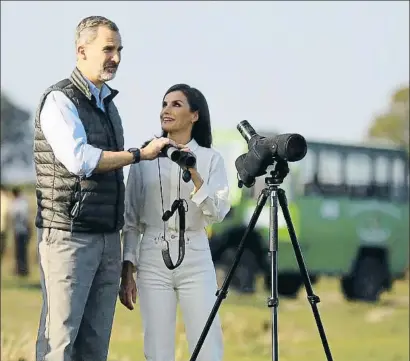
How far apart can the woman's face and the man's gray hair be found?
0.55m

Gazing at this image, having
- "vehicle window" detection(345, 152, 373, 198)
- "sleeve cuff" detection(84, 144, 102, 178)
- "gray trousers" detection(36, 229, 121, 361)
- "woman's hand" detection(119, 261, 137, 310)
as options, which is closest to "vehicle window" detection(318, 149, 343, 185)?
"vehicle window" detection(345, 152, 373, 198)

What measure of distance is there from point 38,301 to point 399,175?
8.10 metres

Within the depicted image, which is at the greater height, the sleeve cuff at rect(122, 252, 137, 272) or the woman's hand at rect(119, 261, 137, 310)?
the sleeve cuff at rect(122, 252, 137, 272)

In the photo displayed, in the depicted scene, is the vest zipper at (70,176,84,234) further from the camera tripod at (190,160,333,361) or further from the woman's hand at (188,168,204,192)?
the camera tripod at (190,160,333,361)

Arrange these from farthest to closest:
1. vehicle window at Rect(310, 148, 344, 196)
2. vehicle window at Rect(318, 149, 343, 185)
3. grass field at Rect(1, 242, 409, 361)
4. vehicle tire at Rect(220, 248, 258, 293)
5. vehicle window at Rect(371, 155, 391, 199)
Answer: vehicle window at Rect(371, 155, 391, 199) < vehicle window at Rect(318, 149, 343, 185) < vehicle window at Rect(310, 148, 344, 196) < vehicle tire at Rect(220, 248, 258, 293) < grass field at Rect(1, 242, 409, 361)

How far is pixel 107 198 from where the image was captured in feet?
18.1

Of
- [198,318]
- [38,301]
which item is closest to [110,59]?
[198,318]

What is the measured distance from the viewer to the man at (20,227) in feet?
74.2

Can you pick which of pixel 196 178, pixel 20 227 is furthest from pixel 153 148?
pixel 20 227

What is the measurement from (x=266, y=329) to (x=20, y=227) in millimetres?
10921

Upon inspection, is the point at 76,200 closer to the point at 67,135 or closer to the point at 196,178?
the point at 67,135

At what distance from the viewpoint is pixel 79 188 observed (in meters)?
5.40

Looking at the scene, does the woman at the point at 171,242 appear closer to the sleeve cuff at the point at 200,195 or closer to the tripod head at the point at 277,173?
the sleeve cuff at the point at 200,195

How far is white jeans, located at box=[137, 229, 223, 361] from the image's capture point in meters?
5.85
